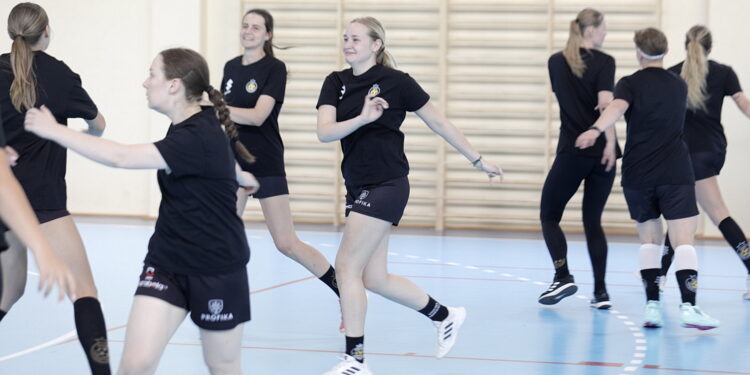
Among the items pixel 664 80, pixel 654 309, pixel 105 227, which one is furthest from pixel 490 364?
pixel 105 227

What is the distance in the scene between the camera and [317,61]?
11.0m

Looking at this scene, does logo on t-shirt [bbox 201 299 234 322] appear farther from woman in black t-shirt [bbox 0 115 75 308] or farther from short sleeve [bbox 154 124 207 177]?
woman in black t-shirt [bbox 0 115 75 308]

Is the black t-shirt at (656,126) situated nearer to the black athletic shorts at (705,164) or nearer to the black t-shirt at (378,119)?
the black athletic shorts at (705,164)

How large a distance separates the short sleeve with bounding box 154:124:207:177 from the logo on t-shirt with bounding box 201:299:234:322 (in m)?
0.39

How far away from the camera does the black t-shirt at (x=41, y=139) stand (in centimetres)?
363

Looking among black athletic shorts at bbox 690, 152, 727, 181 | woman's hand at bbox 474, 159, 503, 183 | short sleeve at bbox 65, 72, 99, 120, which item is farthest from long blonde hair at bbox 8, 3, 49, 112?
black athletic shorts at bbox 690, 152, 727, 181

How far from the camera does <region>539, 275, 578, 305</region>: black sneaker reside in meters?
5.86

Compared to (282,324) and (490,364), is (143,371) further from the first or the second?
(282,324)

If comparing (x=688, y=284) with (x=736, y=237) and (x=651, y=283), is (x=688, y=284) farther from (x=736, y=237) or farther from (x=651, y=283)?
(x=736, y=237)

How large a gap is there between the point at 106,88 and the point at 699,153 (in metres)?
7.30

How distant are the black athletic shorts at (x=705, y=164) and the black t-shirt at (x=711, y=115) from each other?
4cm

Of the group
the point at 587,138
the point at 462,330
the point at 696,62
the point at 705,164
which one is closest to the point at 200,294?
the point at 462,330

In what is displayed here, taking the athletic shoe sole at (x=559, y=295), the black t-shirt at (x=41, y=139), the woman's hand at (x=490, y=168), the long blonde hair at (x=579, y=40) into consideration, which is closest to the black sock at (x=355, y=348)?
the woman's hand at (x=490, y=168)

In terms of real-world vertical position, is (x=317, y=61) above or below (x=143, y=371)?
above
